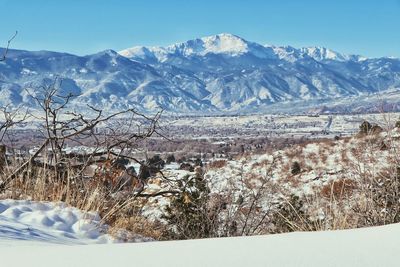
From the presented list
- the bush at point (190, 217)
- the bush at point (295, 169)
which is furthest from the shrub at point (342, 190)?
the bush at point (295, 169)

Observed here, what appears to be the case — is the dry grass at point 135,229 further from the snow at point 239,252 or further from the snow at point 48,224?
the snow at point 239,252

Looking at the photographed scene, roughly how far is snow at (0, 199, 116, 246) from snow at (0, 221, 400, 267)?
0.59 m

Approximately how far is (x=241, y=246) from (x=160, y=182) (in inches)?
123

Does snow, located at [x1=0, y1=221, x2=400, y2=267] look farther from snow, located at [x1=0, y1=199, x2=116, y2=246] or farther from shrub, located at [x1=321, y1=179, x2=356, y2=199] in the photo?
shrub, located at [x1=321, y1=179, x2=356, y2=199]

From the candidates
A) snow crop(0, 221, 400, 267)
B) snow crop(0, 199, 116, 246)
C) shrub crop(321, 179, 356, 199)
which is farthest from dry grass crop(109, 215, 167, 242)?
shrub crop(321, 179, 356, 199)

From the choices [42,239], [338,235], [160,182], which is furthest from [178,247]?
[160,182]

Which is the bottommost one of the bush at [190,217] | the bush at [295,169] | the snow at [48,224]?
the bush at [295,169]

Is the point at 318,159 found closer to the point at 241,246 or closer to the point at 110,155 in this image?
the point at 110,155

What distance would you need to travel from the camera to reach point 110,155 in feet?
14.6

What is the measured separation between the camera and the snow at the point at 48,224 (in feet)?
9.57

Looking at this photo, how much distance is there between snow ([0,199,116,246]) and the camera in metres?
2.92

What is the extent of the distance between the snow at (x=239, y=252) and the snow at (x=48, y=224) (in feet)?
1.94

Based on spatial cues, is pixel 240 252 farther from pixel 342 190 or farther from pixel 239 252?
pixel 342 190

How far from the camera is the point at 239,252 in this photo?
2035mm
